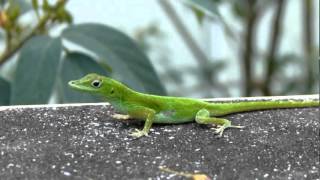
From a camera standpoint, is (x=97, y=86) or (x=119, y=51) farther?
(x=119, y=51)

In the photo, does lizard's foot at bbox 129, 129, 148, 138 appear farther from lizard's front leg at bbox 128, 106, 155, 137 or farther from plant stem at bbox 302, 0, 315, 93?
plant stem at bbox 302, 0, 315, 93

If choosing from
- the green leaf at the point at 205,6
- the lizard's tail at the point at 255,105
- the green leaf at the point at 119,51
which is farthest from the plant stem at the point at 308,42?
the lizard's tail at the point at 255,105

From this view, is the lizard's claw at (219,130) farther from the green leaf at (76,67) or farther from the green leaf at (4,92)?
the green leaf at (4,92)

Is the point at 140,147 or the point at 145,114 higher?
the point at 145,114

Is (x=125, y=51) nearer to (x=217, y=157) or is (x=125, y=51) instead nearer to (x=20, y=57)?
(x=20, y=57)

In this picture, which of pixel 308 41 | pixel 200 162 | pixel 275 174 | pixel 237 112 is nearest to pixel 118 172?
pixel 200 162

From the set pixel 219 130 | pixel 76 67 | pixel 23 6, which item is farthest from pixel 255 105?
pixel 23 6

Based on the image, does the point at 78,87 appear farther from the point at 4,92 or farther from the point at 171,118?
the point at 4,92
